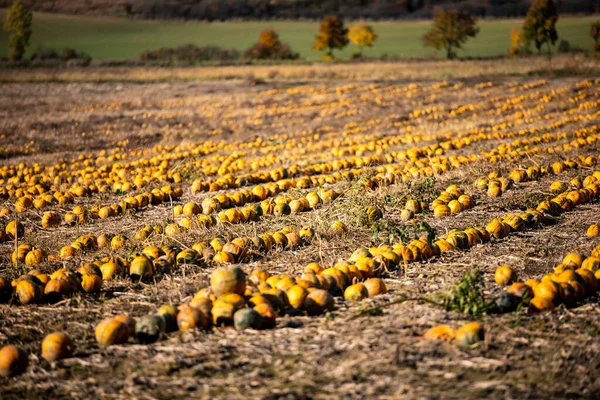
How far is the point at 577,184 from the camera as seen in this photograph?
29.5 feet

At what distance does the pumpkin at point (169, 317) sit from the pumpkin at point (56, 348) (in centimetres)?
67

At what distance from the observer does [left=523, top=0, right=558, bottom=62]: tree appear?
57.1 metres

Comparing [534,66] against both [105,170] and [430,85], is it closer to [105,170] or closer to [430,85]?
[430,85]

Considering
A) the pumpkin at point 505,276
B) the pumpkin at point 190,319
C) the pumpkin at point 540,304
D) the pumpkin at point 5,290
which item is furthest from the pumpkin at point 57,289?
the pumpkin at point 540,304

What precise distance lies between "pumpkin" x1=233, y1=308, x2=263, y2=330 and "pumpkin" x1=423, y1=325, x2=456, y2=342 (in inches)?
46.4

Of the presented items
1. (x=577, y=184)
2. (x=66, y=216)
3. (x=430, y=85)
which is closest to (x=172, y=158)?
(x=66, y=216)

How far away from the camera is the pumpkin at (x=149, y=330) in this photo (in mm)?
4320

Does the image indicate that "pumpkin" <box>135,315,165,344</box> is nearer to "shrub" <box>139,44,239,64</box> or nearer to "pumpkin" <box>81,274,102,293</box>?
"pumpkin" <box>81,274,102,293</box>

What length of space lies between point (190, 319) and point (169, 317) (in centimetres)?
18

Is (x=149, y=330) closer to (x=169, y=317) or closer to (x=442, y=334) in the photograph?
(x=169, y=317)

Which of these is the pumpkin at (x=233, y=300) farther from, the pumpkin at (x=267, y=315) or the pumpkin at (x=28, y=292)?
the pumpkin at (x=28, y=292)

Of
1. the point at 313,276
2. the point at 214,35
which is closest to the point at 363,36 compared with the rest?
the point at 214,35

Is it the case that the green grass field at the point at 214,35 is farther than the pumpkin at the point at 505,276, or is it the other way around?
the green grass field at the point at 214,35

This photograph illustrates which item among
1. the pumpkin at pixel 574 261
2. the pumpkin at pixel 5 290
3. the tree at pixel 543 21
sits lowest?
the pumpkin at pixel 5 290
